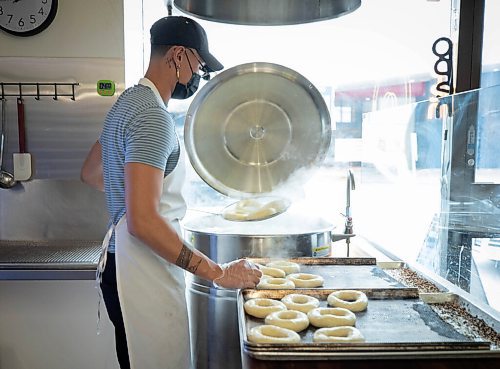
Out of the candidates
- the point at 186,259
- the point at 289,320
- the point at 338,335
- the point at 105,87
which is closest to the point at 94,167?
the point at 186,259

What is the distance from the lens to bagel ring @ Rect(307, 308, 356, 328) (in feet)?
4.07

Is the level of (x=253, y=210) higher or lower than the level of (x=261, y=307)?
higher

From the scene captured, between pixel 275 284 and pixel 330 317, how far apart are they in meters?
0.28

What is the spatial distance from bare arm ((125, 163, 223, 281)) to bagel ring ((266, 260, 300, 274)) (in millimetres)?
404

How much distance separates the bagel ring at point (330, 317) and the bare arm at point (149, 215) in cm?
40

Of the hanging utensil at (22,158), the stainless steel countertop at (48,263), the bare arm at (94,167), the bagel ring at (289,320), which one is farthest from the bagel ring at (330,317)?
the hanging utensil at (22,158)

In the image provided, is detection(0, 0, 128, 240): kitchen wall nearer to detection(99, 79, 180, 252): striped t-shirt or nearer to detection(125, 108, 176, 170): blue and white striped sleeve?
detection(99, 79, 180, 252): striped t-shirt

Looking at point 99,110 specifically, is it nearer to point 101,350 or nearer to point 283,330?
point 101,350

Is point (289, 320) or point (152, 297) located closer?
point (289, 320)

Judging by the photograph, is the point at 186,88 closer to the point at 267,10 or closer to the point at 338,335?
the point at 267,10

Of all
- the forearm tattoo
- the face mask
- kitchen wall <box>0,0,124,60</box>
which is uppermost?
kitchen wall <box>0,0,124,60</box>

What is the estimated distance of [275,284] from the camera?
1490 mm

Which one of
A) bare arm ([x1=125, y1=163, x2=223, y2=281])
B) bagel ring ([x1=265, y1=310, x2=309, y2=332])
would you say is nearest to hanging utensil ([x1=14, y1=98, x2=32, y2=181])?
bare arm ([x1=125, y1=163, x2=223, y2=281])

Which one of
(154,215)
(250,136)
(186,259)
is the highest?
(250,136)
